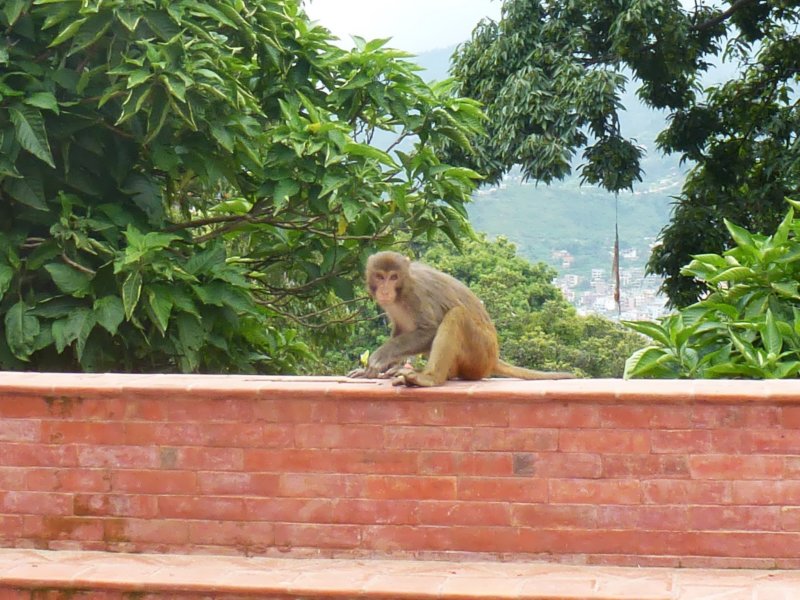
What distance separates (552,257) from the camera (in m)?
44.6

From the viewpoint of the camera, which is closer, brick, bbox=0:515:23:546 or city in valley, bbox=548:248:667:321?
brick, bbox=0:515:23:546

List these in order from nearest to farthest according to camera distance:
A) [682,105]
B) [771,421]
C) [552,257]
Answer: [771,421] → [682,105] → [552,257]

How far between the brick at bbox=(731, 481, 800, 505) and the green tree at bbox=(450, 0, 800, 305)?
7328 mm

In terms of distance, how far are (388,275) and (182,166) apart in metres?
2.76

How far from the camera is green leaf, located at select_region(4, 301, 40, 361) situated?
741 centimetres

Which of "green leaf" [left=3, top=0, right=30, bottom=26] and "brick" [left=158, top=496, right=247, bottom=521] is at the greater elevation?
"green leaf" [left=3, top=0, right=30, bottom=26]

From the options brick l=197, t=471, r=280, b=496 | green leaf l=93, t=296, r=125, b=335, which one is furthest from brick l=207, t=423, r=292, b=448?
green leaf l=93, t=296, r=125, b=335

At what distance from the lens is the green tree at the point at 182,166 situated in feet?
24.2

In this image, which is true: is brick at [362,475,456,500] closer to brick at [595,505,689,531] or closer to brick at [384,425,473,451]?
brick at [384,425,473,451]

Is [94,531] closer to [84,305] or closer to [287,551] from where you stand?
[287,551]

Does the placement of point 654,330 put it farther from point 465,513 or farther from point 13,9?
point 13,9

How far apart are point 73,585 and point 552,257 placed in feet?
131

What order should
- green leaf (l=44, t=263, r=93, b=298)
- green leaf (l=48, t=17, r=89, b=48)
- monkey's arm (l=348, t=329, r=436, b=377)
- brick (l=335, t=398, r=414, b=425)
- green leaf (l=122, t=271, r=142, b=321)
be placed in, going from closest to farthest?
brick (l=335, t=398, r=414, b=425) < monkey's arm (l=348, t=329, r=436, b=377) < green leaf (l=48, t=17, r=89, b=48) < green leaf (l=122, t=271, r=142, b=321) < green leaf (l=44, t=263, r=93, b=298)

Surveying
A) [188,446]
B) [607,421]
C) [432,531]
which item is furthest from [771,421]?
[188,446]
